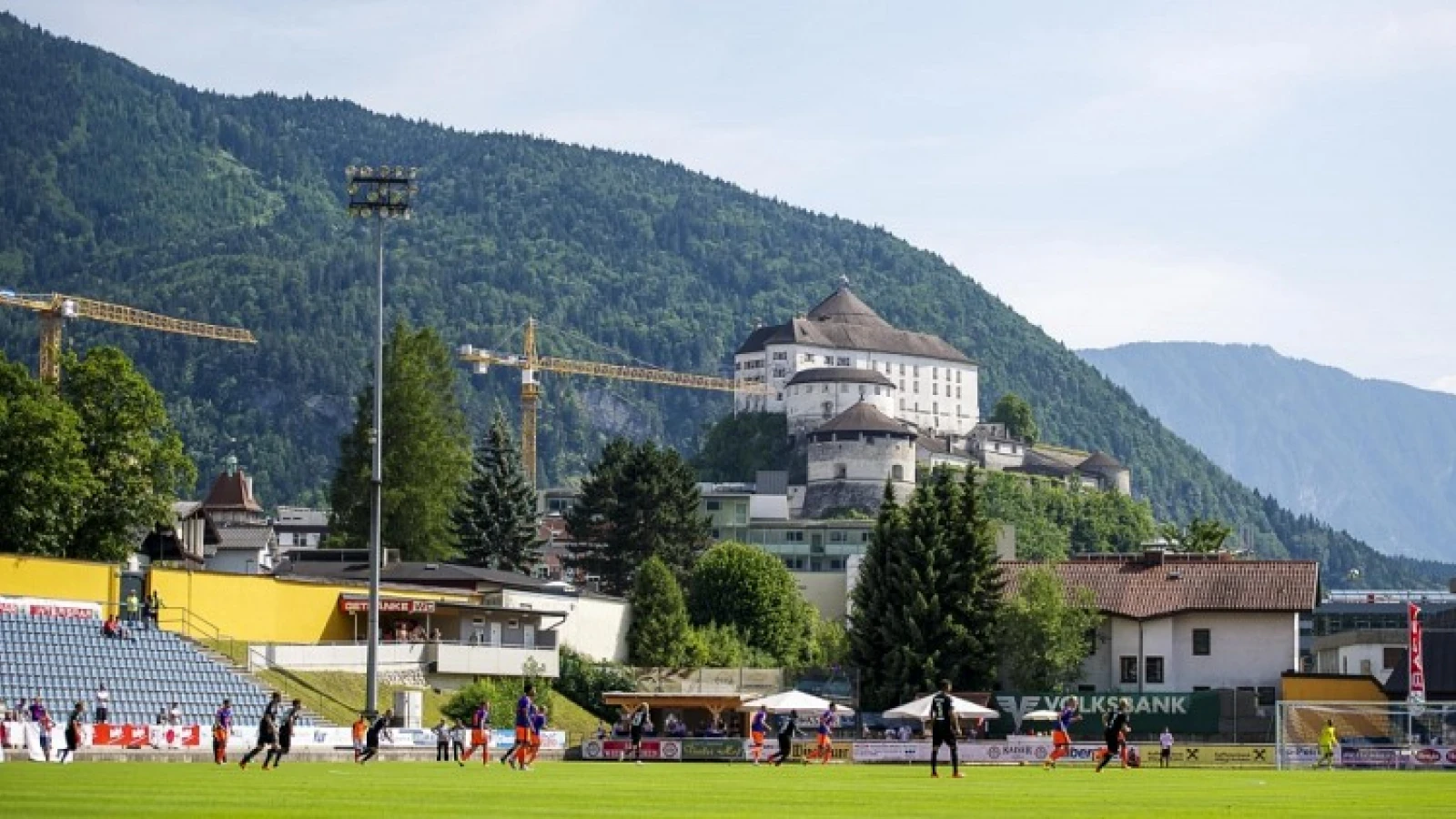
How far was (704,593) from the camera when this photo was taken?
124 meters

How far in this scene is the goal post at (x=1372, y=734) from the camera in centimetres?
6391

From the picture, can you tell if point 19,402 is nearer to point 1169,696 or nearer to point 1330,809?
point 1169,696

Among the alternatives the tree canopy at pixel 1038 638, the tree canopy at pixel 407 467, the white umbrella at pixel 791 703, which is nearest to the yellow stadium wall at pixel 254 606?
the white umbrella at pixel 791 703

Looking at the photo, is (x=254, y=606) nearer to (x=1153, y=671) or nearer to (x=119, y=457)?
(x=119, y=457)

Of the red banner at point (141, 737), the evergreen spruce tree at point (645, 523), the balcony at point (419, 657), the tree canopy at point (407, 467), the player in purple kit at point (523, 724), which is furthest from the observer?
the evergreen spruce tree at point (645, 523)

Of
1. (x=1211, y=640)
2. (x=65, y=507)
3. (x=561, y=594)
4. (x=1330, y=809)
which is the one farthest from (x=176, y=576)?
(x=1330, y=809)

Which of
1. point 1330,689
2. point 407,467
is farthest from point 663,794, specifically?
point 407,467

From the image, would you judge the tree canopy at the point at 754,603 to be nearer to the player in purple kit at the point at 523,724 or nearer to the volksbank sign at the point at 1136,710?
the volksbank sign at the point at 1136,710

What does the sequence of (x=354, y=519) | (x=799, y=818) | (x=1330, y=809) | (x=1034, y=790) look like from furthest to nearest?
(x=354, y=519) → (x=1034, y=790) → (x=1330, y=809) → (x=799, y=818)

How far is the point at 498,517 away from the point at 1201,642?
4340 centimetres

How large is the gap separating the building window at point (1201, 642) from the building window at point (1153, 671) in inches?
60.6

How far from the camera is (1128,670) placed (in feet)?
339

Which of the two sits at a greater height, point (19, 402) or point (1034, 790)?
point (19, 402)

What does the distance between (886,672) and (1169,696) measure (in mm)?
11181
